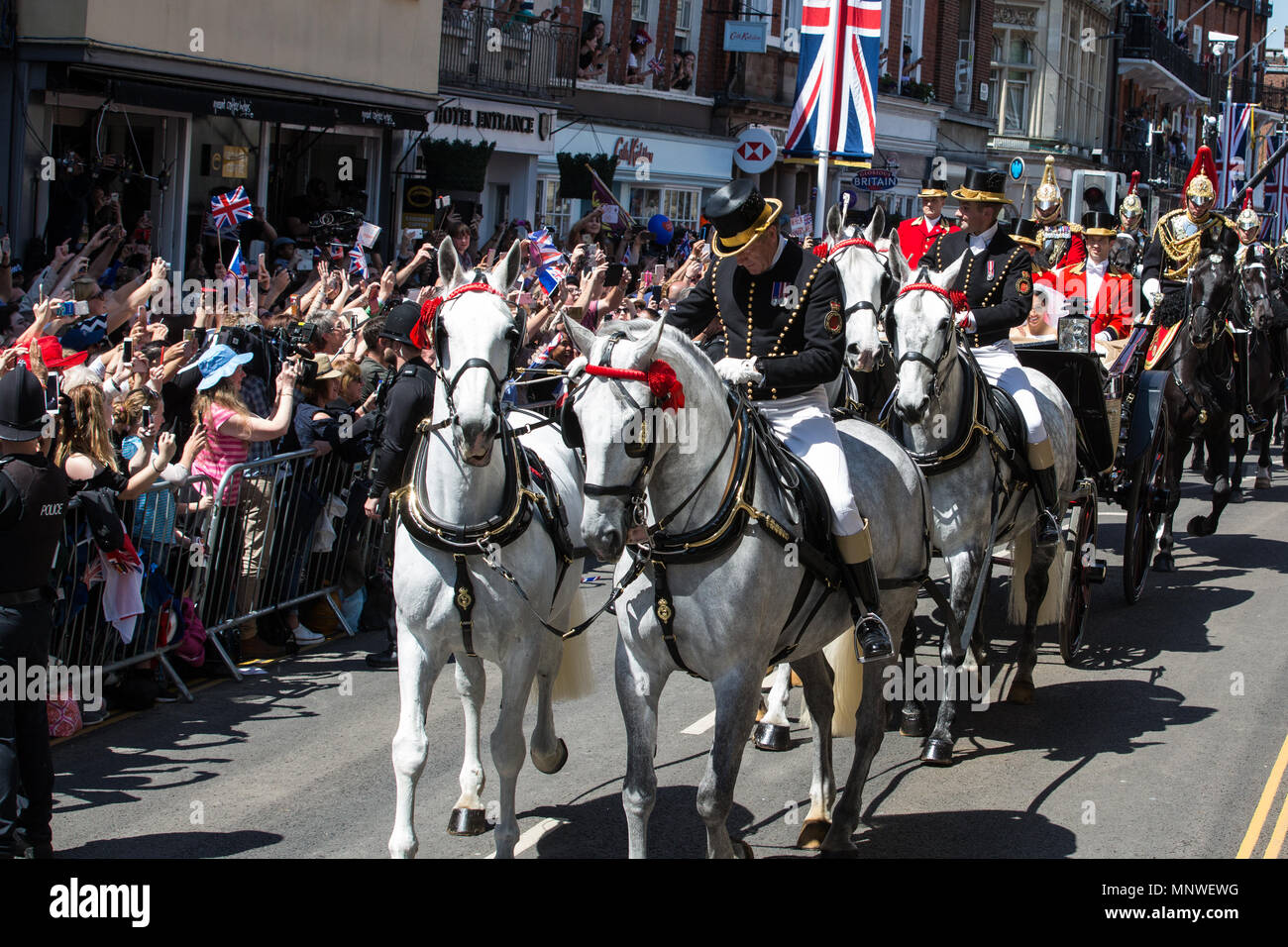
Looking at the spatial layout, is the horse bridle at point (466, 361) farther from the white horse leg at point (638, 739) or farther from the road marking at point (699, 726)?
the road marking at point (699, 726)

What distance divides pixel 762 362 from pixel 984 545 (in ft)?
9.90

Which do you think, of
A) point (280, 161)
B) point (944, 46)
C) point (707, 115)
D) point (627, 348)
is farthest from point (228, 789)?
point (944, 46)

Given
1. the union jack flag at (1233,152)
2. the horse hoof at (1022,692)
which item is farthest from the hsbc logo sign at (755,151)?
the union jack flag at (1233,152)

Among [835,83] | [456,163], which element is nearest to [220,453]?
[835,83]

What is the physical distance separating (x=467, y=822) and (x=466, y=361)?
2233mm

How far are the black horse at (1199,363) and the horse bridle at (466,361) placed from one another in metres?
8.93

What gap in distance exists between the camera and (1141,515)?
11.8 metres

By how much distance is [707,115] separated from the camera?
29109 mm

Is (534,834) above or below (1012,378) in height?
below

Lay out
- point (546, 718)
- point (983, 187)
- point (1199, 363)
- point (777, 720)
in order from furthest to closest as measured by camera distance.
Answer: point (1199, 363), point (983, 187), point (777, 720), point (546, 718)

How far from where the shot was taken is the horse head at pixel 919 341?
796 centimetres

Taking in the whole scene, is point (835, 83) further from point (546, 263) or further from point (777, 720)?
point (777, 720)

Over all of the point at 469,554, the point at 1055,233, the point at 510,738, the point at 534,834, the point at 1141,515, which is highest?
the point at 1055,233

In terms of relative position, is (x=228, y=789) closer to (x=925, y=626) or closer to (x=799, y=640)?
(x=799, y=640)
